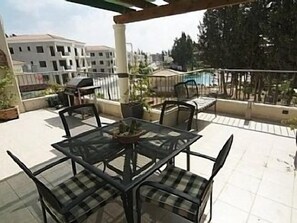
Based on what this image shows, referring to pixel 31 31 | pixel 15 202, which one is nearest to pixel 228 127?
pixel 15 202

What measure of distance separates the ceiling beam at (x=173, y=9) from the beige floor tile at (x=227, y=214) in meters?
2.63

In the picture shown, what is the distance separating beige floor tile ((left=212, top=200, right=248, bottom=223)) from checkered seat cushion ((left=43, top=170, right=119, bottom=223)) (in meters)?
0.96

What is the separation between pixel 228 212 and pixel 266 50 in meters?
8.24

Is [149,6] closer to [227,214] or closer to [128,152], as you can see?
[128,152]

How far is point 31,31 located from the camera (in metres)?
28.3

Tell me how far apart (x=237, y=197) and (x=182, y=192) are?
924 mm

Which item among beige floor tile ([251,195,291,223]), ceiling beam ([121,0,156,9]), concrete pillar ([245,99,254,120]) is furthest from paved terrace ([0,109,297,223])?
ceiling beam ([121,0,156,9])

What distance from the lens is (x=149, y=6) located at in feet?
11.6

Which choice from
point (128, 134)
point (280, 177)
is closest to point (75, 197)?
point (128, 134)

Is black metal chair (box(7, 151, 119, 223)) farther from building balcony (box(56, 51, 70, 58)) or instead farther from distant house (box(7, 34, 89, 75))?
building balcony (box(56, 51, 70, 58))

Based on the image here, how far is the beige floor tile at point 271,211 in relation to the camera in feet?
5.82

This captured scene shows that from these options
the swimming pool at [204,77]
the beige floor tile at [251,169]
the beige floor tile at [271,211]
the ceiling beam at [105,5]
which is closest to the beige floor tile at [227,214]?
the beige floor tile at [271,211]

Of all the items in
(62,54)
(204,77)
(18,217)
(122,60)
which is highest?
(62,54)

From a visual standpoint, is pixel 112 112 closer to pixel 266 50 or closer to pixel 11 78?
pixel 11 78
